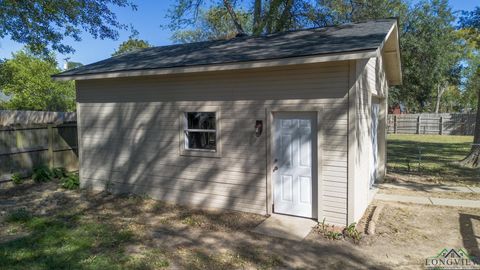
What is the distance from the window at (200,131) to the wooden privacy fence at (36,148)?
5.71 metres

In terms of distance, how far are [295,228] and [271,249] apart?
39.3 inches

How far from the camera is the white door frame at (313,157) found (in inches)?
257

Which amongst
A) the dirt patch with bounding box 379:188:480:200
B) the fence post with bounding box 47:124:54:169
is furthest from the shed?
the fence post with bounding box 47:124:54:169

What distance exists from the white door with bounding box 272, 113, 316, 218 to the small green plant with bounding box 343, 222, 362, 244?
778 mm

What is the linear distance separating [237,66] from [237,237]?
10.6 feet

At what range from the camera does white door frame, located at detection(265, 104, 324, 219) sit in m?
6.52

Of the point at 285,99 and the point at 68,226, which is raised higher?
the point at 285,99

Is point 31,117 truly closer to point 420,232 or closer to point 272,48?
point 272,48

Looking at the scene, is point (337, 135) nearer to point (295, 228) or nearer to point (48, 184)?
point (295, 228)

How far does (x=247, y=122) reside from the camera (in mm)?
7309

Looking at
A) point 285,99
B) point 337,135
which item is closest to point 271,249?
point 337,135

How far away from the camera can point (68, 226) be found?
6.61 metres

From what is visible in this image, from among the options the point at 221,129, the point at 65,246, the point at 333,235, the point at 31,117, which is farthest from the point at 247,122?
the point at 31,117

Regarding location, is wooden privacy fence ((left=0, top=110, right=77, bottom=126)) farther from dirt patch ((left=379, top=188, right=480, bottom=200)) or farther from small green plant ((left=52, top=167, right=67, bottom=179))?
dirt patch ((left=379, top=188, right=480, bottom=200))
